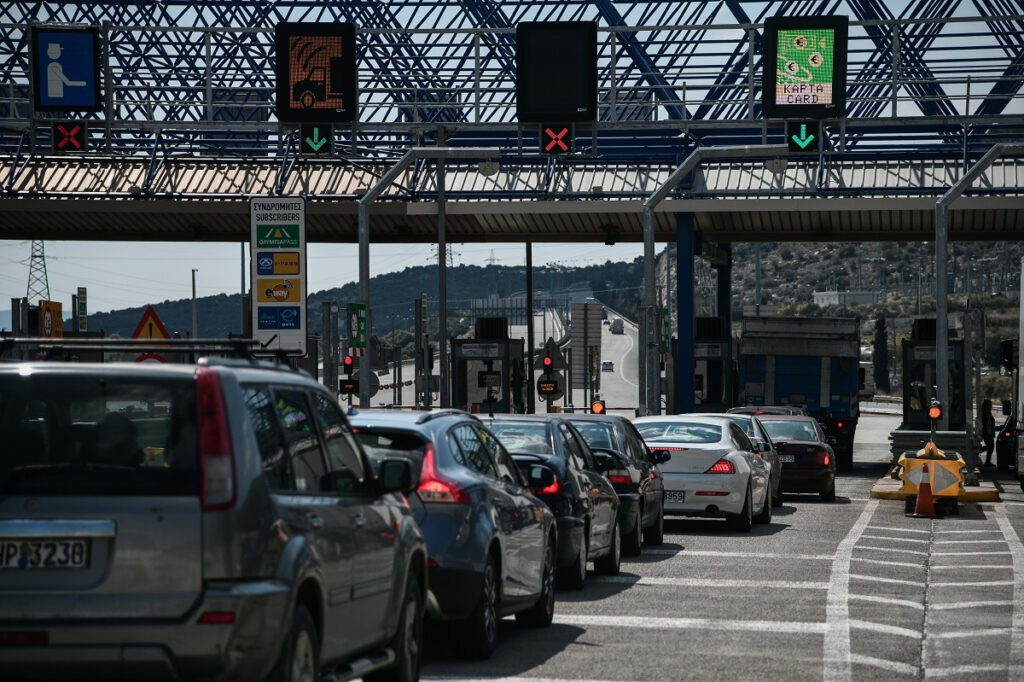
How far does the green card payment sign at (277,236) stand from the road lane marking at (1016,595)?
808 cm

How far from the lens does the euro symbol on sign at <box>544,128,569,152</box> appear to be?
3014 centimetres

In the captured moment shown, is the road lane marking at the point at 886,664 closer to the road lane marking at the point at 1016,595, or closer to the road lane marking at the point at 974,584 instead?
the road lane marking at the point at 1016,595

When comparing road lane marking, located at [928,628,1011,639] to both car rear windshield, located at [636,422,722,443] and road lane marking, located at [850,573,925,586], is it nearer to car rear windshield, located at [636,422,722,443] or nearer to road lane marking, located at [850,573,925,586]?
road lane marking, located at [850,573,925,586]

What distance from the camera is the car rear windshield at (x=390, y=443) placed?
1055 centimetres

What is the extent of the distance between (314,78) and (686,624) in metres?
19.0

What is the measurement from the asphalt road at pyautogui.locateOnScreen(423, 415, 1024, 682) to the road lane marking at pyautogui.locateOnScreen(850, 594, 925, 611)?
0.02 meters

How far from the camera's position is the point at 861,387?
4525cm

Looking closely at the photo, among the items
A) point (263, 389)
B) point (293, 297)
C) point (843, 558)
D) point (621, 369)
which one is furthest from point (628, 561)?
point (621, 369)

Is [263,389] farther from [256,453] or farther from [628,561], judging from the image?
[628,561]

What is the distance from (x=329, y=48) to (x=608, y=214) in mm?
16574

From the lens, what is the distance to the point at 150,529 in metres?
6.46

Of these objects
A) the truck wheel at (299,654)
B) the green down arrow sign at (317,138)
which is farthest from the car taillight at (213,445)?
the green down arrow sign at (317,138)

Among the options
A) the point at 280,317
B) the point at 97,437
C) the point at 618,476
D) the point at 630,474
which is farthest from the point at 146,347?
the point at 280,317

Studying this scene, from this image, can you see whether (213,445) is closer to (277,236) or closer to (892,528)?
(277,236)
